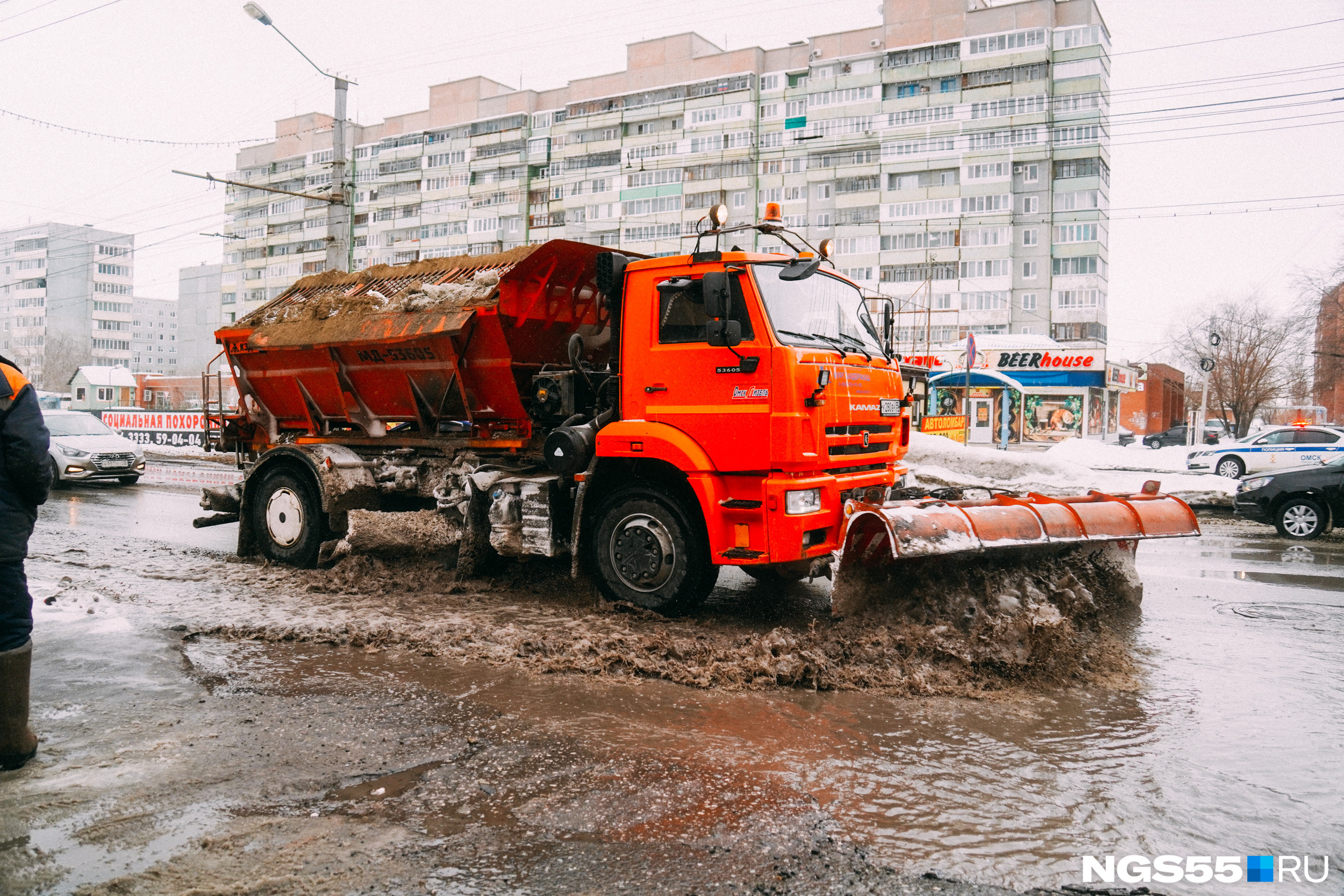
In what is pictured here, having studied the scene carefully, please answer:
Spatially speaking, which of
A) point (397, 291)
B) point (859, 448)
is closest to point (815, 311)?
point (859, 448)

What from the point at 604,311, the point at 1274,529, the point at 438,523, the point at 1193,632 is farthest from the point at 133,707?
the point at 1274,529

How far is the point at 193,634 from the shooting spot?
21.2 ft

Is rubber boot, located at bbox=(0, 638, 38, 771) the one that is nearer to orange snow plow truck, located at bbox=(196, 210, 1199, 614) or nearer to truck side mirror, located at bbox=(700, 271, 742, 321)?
orange snow plow truck, located at bbox=(196, 210, 1199, 614)

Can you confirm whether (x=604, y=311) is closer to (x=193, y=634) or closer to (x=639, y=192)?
(x=193, y=634)

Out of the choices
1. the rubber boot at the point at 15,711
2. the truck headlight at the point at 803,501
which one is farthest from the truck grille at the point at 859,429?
the rubber boot at the point at 15,711

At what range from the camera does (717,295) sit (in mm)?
6332

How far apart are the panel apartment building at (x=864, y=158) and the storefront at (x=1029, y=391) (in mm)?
6715

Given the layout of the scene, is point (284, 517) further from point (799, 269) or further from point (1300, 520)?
point (1300, 520)

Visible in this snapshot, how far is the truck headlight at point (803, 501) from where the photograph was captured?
6.18 metres

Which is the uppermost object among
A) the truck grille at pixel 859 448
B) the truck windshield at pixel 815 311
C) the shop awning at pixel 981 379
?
the shop awning at pixel 981 379

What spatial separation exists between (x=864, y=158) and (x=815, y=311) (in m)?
58.7

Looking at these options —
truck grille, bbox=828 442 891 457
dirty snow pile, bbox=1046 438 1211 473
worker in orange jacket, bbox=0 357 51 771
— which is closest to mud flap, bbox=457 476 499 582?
truck grille, bbox=828 442 891 457

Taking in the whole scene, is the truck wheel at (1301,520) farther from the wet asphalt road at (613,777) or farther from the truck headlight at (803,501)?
the truck headlight at (803,501)

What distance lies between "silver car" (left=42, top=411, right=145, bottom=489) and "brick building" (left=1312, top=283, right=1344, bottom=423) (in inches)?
1546
